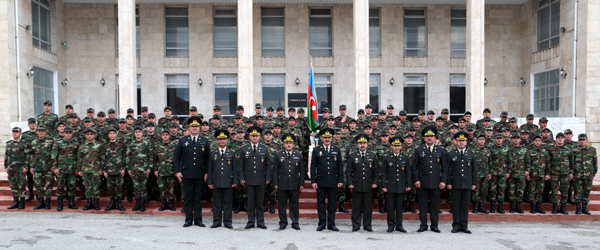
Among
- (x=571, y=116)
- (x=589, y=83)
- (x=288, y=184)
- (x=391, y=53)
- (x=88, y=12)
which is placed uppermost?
(x=88, y=12)

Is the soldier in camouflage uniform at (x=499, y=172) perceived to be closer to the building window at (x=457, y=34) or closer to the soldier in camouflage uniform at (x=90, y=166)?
the soldier in camouflage uniform at (x=90, y=166)

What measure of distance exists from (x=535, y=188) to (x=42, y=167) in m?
11.2

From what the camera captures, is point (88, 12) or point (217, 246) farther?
point (88, 12)

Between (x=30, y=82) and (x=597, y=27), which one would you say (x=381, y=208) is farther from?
(x=30, y=82)

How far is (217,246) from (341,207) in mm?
3442

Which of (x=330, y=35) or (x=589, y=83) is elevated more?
(x=330, y=35)

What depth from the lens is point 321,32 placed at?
21.2 meters

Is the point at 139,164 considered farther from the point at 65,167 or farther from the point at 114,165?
the point at 65,167

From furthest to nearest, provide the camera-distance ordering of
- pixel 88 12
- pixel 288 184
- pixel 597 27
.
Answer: pixel 88 12 < pixel 597 27 < pixel 288 184

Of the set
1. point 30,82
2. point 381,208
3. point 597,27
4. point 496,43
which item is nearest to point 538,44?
point 496,43

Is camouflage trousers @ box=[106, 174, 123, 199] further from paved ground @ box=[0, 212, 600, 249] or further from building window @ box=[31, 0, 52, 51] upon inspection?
building window @ box=[31, 0, 52, 51]

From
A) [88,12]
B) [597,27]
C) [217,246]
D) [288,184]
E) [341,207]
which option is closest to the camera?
[217,246]

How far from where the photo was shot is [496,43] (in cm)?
2144

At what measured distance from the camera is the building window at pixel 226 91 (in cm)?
2112
